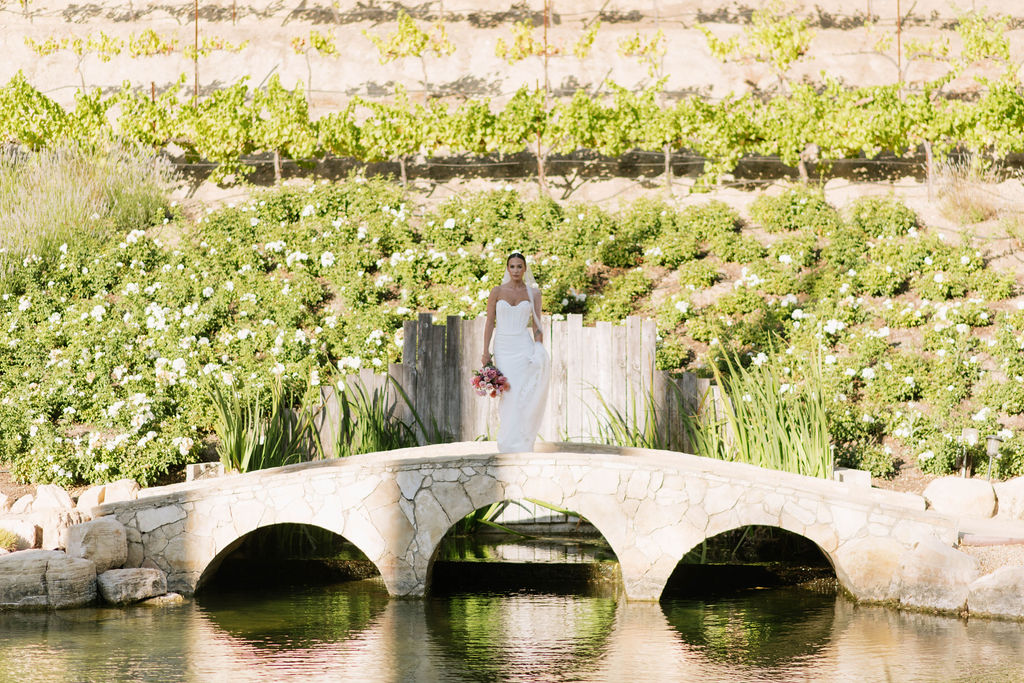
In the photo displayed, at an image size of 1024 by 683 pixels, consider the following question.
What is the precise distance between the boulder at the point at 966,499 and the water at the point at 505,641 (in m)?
1.83

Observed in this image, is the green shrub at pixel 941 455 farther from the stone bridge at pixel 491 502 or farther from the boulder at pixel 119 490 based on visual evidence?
the boulder at pixel 119 490

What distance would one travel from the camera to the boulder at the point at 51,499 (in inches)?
381

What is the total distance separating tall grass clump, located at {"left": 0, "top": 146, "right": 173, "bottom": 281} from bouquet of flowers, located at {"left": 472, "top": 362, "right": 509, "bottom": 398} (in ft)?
24.1

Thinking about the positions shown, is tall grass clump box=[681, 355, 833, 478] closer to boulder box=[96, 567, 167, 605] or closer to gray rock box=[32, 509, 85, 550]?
boulder box=[96, 567, 167, 605]

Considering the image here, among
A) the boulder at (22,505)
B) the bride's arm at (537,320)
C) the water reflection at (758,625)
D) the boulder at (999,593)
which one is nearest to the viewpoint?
the water reflection at (758,625)

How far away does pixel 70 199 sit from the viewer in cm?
1505

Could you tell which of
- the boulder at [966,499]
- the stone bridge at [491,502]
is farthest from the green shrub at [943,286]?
the stone bridge at [491,502]

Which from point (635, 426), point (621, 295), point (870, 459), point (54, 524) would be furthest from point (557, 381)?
point (54, 524)

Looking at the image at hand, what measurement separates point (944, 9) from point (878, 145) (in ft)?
23.9

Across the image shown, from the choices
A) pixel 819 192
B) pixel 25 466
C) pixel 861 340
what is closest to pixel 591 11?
pixel 819 192

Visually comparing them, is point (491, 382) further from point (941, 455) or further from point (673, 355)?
point (941, 455)

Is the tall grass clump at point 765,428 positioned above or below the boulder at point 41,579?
above

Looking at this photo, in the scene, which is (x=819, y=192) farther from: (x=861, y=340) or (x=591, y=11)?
(x=591, y=11)

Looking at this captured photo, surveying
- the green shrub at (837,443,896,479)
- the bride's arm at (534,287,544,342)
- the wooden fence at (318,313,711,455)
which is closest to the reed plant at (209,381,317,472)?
the wooden fence at (318,313,711,455)
